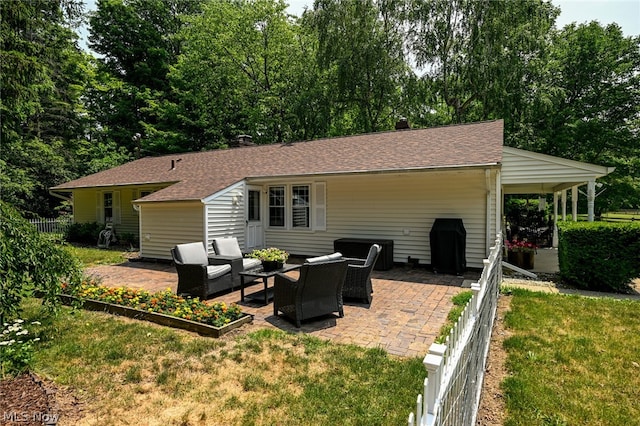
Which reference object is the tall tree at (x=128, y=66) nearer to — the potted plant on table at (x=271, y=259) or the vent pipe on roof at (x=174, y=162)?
the vent pipe on roof at (x=174, y=162)

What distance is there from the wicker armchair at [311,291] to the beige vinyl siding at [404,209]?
4630 millimetres

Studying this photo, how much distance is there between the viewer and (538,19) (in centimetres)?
1748

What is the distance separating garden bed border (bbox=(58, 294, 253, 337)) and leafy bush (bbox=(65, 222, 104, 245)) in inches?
432

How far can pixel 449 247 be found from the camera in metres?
8.45

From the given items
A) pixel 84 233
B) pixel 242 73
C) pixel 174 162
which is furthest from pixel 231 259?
pixel 242 73

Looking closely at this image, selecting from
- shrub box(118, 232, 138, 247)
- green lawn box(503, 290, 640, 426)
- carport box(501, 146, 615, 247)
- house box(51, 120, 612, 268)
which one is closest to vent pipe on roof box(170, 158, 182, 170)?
house box(51, 120, 612, 268)

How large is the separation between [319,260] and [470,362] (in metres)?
2.98

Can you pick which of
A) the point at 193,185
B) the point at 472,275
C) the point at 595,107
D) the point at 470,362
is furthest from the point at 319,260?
the point at 595,107

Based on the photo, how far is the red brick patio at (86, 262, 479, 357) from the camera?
445 cm

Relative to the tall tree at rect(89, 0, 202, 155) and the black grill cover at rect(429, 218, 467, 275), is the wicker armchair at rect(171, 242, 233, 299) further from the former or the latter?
the tall tree at rect(89, 0, 202, 155)

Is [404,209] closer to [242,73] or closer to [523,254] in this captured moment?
[523,254]

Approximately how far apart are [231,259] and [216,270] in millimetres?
432

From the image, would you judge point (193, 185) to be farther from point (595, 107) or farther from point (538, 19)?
point (595, 107)

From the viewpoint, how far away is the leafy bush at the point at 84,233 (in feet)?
50.7
